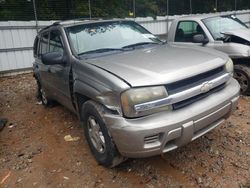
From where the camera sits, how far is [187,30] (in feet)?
22.5

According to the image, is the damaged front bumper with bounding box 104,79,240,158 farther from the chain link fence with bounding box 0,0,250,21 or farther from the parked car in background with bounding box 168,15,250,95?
the chain link fence with bounding box 0,0,250,21

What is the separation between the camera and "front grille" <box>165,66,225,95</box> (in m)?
3.09

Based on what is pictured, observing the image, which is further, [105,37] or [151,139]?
[105,37]

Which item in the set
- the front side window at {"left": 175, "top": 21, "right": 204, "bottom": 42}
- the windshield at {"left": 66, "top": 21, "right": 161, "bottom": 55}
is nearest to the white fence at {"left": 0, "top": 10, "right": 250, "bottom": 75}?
the front side window at {"left": 175, "top": 21, "right": 204, "bottom": 42}

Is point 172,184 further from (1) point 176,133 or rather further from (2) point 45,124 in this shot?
(2) point 45,124

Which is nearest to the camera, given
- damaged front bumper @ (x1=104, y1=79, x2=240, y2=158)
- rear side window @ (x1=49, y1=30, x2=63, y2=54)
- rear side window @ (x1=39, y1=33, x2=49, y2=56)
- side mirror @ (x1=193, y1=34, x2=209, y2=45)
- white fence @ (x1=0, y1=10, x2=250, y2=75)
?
damaged front bumper @ (x1=104, y1=79, x2=240, y2=158)

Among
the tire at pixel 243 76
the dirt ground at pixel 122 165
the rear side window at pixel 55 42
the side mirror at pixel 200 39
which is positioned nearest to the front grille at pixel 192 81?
the dirt ground at pixel 122 165

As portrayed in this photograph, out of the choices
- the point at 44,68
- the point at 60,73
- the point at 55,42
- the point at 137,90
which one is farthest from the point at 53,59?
the point at 137,90

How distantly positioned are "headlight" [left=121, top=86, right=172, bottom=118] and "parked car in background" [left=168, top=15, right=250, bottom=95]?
2702 millimetres

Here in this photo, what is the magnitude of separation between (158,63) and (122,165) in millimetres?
1362

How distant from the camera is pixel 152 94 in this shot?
2.96 m

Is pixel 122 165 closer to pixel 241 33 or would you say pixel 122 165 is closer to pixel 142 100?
pixel 142 100

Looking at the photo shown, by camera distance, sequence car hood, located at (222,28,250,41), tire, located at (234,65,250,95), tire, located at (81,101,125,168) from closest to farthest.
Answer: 1. tire, located at (81,101,125,168)
2. tire, located at (234,65,250,95)
3. car hood, located at (222,28,250,41)

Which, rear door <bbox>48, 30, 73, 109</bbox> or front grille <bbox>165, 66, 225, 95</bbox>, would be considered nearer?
front grille <bbox>165, 66, 225, 95</bbox>
